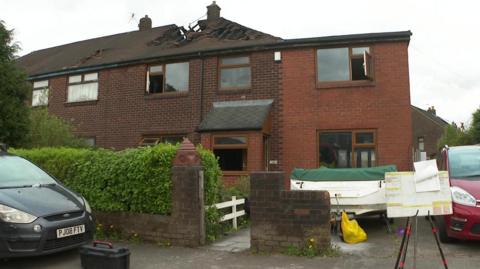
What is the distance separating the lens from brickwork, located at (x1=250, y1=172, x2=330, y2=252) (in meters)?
6.74

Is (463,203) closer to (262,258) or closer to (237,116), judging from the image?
(262,258)

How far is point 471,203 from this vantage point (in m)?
6.74

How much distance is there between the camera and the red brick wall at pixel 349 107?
13453 mm

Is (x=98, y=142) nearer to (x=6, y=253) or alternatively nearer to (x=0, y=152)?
(x=0, y=152)

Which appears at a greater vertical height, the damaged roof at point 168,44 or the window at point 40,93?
the damaged roof at point 168,44

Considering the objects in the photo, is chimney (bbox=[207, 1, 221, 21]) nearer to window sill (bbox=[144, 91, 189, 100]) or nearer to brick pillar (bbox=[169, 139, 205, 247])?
window sill (bbox=[144, 91, 189, 100])

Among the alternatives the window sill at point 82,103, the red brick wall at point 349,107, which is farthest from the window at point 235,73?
the window sill at point 82,103

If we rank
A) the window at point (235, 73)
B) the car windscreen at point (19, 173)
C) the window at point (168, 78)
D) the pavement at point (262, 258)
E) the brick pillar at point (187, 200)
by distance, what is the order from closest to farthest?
the pavement at point (262, 258), the car windscreen at point (19, 173), the brick pillar at point (187, 200), the window at point (235, 73), the window at point (168, 78)

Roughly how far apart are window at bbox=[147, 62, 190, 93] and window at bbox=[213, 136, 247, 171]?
2909 mm

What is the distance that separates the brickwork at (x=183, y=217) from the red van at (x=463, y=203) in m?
3.93

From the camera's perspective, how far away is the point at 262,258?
22.0ft

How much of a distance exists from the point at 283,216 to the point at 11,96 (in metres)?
9.86

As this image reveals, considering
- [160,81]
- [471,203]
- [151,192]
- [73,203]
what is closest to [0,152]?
[73,203]

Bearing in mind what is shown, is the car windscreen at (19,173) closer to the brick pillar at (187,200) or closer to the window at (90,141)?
the brick pillar at (187,200)
